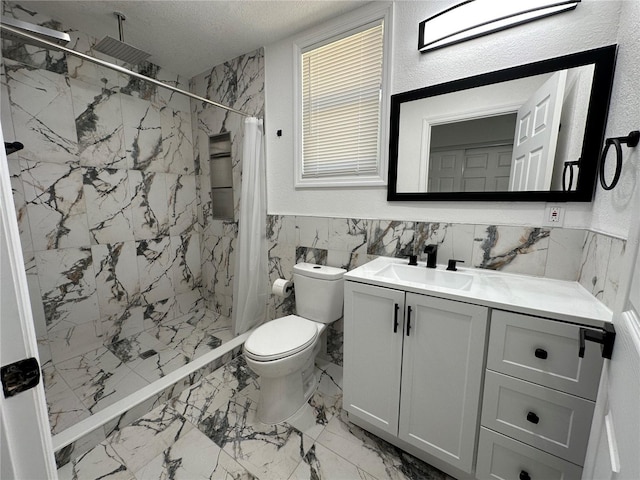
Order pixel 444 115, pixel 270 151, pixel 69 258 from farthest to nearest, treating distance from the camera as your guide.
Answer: pixel 270 151, pixel 69 258, pixel 444 115

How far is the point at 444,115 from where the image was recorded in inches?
57.8

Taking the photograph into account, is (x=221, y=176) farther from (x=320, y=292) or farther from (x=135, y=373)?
(x=135, y=373)

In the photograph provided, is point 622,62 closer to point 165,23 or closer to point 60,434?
point 165,23

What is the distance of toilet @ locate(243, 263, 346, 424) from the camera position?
143 centimetres

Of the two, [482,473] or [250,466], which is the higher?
[482,473]

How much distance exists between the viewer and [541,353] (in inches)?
36.4

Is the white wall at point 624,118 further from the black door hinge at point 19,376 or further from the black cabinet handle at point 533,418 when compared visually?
the black door hinge at point 19,376

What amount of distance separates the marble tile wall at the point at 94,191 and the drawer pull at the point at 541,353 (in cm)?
283

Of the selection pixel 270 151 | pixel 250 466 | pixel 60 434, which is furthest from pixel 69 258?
pixel 250 466

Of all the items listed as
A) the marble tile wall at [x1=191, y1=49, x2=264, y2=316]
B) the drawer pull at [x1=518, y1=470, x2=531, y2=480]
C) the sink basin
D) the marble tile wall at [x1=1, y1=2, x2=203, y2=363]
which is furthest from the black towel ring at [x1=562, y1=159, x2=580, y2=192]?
the marble tile wall at [x1=1, y1=2, x2=203, y2=363]

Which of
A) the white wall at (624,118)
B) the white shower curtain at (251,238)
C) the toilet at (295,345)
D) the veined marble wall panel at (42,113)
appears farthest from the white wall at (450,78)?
the veined marble wall panel at (42,113)

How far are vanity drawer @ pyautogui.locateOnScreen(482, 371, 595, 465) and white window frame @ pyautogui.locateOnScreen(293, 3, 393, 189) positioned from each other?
3.95ft

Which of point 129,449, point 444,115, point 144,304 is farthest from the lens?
point 144,304

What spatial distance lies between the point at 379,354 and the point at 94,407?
1.73m
